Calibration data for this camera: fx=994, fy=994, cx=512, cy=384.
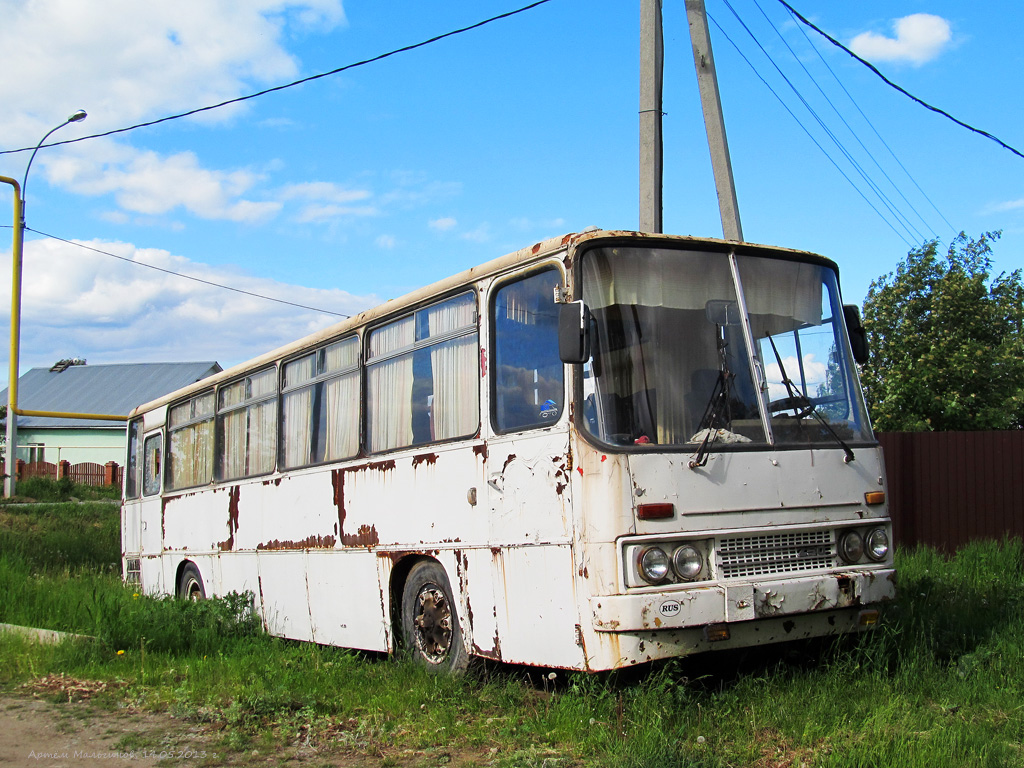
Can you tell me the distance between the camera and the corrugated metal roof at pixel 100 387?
55688mm

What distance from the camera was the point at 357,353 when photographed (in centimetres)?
831

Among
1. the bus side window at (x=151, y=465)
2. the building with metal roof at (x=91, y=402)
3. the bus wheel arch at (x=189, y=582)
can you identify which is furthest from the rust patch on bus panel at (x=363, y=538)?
the building with metal roof at (x=91, y=402)

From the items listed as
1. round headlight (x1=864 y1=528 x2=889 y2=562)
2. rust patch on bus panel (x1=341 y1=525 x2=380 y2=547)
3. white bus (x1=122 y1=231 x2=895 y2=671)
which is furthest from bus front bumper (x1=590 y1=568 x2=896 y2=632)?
rust patch on bus panel (x1=341 y1=525 x2=380 y2=547)

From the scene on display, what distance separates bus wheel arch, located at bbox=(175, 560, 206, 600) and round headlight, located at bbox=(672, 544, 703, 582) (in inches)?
302

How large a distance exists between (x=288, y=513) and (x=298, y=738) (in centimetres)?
392

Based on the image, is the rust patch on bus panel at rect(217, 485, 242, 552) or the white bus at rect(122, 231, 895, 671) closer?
the white bus at rect(122, 231, 895, 671)

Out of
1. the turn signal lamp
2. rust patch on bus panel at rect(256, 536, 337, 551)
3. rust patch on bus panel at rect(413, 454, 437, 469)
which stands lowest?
rust patch on bus panel at rect(256, 536, 337, 551)

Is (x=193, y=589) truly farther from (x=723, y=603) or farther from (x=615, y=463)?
(x=723, y=603)

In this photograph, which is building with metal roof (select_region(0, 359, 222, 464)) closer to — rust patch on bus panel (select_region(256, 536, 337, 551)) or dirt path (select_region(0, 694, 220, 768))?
rust patch on bus panel (select_region(256, 536, 337, 551))

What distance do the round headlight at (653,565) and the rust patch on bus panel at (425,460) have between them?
2.06 meters

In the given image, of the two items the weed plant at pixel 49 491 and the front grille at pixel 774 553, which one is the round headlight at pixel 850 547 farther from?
the weed plant at pixel 49 491

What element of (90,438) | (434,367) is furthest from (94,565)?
(90,438)

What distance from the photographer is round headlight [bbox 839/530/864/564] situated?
601 centimetres

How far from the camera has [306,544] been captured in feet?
29.4
